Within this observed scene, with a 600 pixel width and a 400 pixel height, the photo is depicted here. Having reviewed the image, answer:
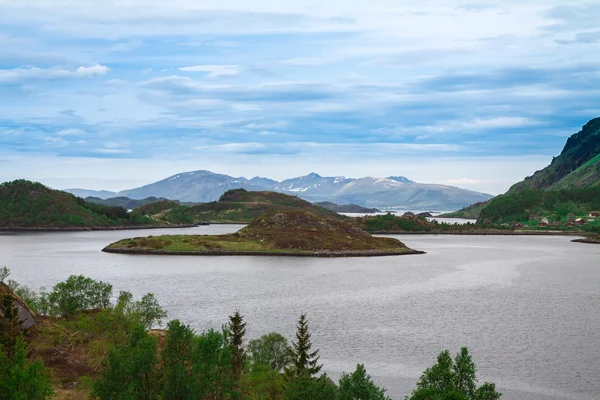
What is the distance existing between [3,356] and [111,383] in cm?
1084

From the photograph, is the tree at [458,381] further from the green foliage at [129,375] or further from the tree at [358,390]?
the green foliage at [129,375]

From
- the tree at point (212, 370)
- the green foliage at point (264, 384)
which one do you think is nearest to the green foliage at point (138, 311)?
the green foliage at point (264, 384)

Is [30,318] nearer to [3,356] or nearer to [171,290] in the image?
[3,356]

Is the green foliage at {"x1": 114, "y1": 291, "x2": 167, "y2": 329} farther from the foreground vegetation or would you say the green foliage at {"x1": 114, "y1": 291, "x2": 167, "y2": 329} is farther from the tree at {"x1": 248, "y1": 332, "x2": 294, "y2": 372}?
the tree at {"x1": 248, "y1": 332, "x2": 294, "y2": 372}

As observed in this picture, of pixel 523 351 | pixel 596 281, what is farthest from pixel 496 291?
pixel 523 351

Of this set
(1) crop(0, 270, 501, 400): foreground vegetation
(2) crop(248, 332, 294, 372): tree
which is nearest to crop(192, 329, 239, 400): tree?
(1) crop(0, 270, 501, 400): foreground vegetation

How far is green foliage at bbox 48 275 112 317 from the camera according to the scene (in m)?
88.2

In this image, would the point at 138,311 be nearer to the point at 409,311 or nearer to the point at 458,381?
the point at 458,381

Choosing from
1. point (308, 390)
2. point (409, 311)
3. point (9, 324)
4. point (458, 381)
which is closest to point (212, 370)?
point (308, 390)

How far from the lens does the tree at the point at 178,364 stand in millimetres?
51250

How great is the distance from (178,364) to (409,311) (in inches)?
2931

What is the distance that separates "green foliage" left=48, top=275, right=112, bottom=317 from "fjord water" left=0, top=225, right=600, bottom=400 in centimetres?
1581

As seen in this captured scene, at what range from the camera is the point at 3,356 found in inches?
2089

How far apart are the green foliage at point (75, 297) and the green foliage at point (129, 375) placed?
38290mm
